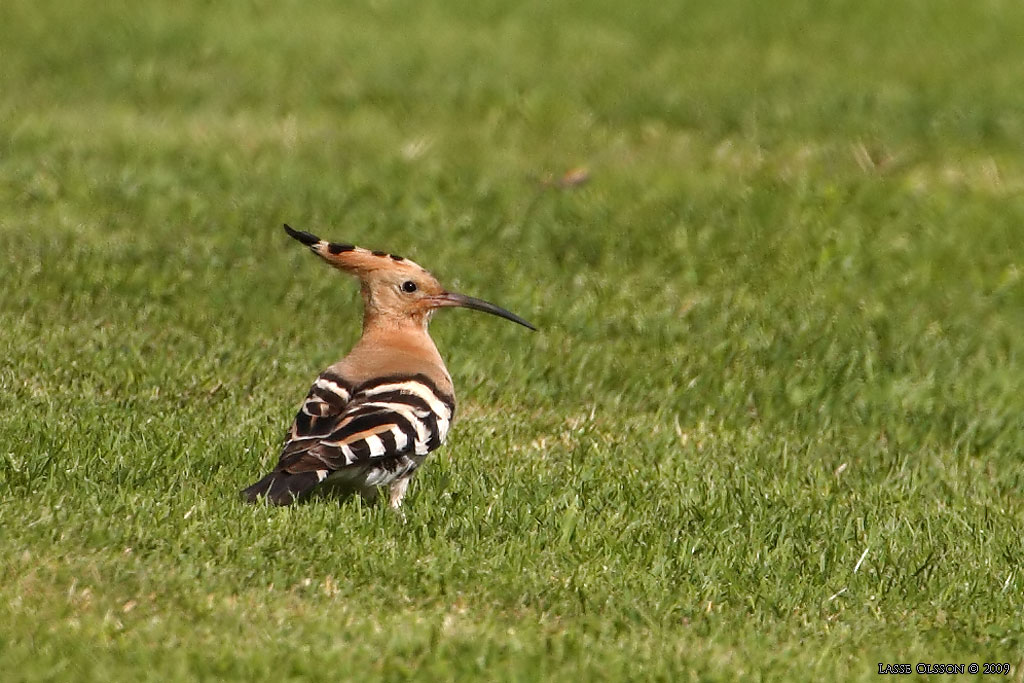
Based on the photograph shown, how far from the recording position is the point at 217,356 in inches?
303

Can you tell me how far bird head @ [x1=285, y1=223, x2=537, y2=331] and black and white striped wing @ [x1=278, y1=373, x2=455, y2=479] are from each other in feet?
2.08

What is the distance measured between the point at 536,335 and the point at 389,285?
1.95 metres

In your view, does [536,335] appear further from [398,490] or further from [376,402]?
[376,402]

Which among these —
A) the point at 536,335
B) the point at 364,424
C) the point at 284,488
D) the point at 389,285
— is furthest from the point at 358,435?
the point at 536,335

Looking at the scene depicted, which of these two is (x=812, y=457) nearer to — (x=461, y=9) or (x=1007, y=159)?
(x=1007, y=159)

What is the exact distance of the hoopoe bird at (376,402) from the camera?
559 centimetres

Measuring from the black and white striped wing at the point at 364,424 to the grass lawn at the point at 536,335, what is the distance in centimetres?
21

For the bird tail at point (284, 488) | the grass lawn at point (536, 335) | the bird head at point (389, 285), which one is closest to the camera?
the grass lawn at point (536, 335)

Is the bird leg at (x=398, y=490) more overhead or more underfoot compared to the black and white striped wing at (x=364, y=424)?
more underfoot

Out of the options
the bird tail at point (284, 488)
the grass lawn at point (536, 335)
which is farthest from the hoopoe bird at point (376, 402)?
the grass lawn at point (536, 335)

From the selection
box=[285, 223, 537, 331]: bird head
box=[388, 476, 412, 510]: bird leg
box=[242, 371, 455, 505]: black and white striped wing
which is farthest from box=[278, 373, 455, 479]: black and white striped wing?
box=[285, 223, 537, 331]: bird head

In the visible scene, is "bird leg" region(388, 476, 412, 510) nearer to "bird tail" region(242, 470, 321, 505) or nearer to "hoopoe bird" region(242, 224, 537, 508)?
"hoopoe bird" region(242, 224, 537, 508)

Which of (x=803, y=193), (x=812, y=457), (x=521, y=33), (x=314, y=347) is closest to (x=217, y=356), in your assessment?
(x=314, y=347)

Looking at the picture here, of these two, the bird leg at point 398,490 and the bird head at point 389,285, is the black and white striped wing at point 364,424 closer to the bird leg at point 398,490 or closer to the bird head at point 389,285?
the bird leg at point 398,490
